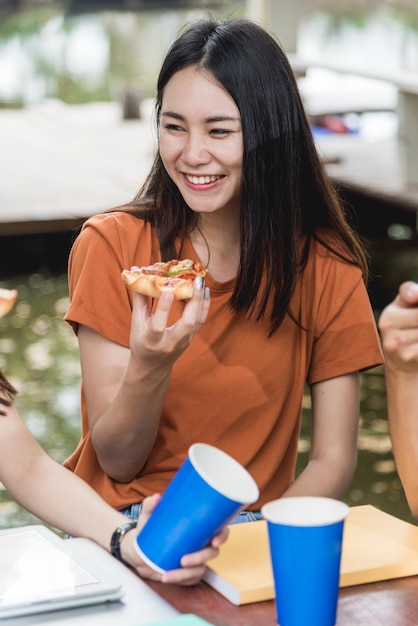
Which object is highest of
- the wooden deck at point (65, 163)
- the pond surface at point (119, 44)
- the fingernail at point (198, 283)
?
the fingernail at point (198, 283)

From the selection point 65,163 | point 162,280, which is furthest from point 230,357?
point 65,163

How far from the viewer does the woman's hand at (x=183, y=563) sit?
4.64ft

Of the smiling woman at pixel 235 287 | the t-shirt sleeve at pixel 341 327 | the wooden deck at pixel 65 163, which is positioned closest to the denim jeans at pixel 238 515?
the smiling woman at pixel 235 287

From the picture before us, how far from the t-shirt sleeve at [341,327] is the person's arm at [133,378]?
34cm

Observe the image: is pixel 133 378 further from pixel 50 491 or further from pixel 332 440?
pixel 332 440

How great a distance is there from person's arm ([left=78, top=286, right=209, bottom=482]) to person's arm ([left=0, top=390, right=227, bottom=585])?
177mm

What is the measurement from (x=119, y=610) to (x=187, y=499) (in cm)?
16

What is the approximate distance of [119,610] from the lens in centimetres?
137

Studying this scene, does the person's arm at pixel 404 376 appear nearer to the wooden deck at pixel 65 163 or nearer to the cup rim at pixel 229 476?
the cup rim at pixel 229 476

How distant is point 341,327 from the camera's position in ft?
7.10

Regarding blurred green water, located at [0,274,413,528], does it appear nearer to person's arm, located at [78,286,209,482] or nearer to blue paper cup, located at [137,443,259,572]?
person's arm, located at [78,286,209,482]

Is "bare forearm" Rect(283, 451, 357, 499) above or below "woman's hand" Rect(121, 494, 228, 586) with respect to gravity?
below

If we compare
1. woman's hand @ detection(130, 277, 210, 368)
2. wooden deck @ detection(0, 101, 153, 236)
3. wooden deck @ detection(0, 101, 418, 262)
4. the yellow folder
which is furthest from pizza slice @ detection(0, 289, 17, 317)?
wooden deck @ detection(0, 101, 418, 262)

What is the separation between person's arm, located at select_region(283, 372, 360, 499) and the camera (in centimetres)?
204
